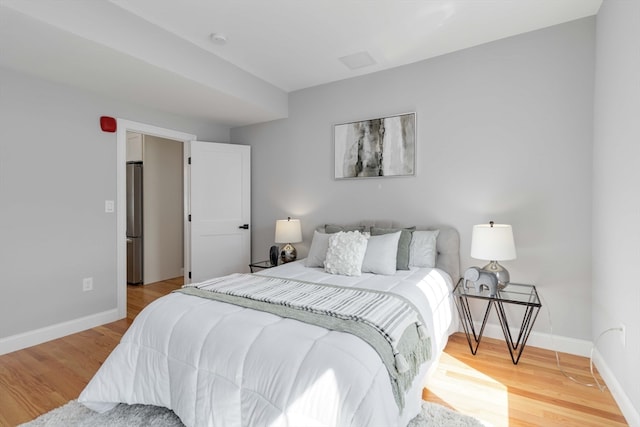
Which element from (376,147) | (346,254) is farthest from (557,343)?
(376,147)

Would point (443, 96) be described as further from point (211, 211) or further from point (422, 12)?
point (211, 211)

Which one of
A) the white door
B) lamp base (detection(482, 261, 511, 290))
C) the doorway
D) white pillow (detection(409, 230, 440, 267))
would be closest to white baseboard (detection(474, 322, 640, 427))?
lamp base (detection(482, 261, 511, 290))

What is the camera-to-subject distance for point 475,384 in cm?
210

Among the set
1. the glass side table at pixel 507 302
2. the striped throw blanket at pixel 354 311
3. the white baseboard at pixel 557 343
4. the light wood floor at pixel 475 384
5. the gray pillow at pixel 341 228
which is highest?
the gray pillow at pixel 341 228

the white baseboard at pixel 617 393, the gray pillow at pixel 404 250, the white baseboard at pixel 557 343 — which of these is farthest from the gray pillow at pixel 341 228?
the white baseboard at pixel 617 393

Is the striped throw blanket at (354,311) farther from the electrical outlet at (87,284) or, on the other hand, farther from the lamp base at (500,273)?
the electrical outlet at (87,284)

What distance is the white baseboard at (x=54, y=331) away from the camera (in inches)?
103

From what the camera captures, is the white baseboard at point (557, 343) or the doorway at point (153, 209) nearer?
the white baseboard at point (557, 343)

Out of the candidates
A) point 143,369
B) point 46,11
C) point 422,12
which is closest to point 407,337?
point 143,369

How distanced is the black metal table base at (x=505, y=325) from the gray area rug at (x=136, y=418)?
2.95ft

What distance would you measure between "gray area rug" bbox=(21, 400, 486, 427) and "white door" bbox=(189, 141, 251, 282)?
84.4 inches

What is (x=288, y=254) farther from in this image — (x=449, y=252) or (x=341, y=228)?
(x=449, y=252)

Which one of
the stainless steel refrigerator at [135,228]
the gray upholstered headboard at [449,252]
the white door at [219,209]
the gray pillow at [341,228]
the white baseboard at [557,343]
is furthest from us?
the stainless steel refrigerator at [135,228]

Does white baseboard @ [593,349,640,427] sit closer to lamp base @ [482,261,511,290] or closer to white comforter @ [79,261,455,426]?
lamp base @ [482,261,511,290]
